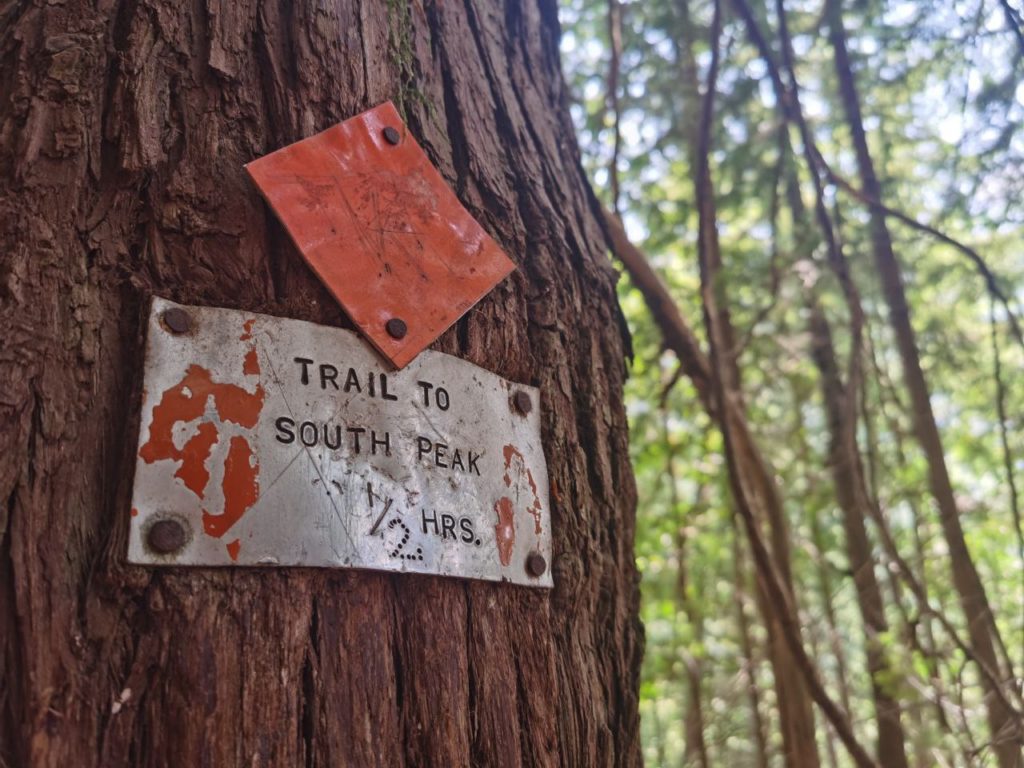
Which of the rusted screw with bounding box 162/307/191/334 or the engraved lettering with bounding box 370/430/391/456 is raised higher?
the rusted screw with bounding box 162/307/191/334

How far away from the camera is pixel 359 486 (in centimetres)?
91

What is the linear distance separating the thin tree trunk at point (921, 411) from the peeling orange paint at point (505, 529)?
2644 millimetres

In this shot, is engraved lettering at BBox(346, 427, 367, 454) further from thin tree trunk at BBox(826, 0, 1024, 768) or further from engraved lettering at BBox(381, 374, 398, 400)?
thin tree trunk at BBox(826, 0, 1024, 768)

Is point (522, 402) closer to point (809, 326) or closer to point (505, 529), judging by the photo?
point (505, 529)

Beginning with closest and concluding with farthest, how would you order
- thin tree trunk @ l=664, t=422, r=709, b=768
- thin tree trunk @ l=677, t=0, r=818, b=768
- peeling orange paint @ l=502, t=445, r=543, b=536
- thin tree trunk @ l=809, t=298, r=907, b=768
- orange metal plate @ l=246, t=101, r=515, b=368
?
orange metal plate @ l=246, t=101, r=515, b=368 < peeling orange paint @ l=502, t=445, r=543, b=536 < thin tree trunk @ l=677, t=0, r=818, b=768 < thin tree trunk @ l=809, t=298, r=907, b=768 < thin tree trunk @ l=664, t=422, r=709, b=768

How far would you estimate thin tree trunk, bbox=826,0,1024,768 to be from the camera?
3.45 metres

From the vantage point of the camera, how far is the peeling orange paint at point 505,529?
3.38 feet

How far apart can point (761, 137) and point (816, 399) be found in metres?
2.60

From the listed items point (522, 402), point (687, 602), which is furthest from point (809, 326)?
point (522, 402)

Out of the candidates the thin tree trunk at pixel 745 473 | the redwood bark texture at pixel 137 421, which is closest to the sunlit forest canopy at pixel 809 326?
the thin tree trunk at pixel 745 473

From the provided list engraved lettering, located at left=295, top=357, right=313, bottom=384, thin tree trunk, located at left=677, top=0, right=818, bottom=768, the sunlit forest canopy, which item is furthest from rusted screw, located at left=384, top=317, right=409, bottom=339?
thin tree trunk, located at left=677, top=0, right=818, bottom=768

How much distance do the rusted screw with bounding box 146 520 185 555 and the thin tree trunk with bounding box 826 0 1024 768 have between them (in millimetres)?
3028

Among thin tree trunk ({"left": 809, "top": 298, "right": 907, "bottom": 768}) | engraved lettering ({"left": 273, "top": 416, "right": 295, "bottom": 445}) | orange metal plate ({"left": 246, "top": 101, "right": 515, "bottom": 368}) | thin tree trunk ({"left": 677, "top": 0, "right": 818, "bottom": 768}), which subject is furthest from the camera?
thin tree trunk ({"left": 809, "top": 298, "right": 907, "bottom": 768})

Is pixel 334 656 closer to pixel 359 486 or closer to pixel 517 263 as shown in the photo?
pixel 359 486
